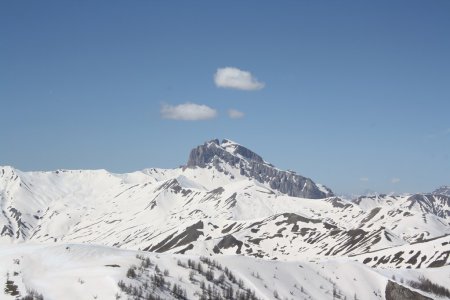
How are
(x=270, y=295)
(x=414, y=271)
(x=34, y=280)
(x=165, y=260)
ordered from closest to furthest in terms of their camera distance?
(x=34, y=280) → (x=270, y=295) → (x=165, y=260) → (x=414, y=271)

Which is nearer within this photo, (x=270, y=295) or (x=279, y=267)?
(x=270, y=295)

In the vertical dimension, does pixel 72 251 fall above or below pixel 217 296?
above

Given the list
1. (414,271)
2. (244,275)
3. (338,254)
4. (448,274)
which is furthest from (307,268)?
(338,254)

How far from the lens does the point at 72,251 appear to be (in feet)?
153

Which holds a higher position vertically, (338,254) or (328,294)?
(338,254)

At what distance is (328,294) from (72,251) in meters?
23.4

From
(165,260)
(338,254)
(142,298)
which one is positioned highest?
(338,254)

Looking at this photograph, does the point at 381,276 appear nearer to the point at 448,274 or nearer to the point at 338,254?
the point at 448,274

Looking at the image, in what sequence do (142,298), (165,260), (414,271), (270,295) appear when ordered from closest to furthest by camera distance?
(142,298)
(270,295)
(165,260)
(414,271)

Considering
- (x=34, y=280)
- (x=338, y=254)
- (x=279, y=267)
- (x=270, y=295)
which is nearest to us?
(x=34, y=280)

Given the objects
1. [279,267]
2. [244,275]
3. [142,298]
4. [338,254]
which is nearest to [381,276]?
[279,267]

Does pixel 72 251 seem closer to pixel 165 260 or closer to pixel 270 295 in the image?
pixel 165 260

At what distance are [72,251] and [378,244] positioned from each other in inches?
5612

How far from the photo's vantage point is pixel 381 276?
55.4m
